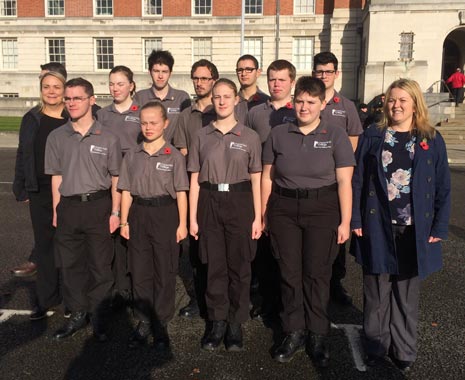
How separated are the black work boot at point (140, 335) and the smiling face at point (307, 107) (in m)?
2.23

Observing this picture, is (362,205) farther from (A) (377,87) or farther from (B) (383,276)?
(A) (377,87)

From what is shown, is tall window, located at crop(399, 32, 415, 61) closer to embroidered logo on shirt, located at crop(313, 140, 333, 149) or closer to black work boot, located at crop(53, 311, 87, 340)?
embroidered logo on shirt, located at crop(313, 140, 333, 149)

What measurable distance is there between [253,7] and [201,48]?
4.58 meters

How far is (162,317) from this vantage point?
4008mm

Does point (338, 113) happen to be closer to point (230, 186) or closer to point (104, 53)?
point (230, 186)

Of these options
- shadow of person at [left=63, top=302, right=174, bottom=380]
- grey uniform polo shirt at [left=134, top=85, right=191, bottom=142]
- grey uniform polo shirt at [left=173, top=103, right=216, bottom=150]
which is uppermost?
grey uniform polo shirt at [left=134, top=85, right=191, bottom=142]

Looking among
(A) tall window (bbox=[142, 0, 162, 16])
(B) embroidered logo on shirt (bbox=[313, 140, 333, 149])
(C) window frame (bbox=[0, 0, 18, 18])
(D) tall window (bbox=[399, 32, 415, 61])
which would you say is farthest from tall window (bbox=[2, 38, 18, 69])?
(B) embroidered logo on shirt (bbox=[313, 140, 333, 149])

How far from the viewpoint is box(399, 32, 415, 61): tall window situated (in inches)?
1021

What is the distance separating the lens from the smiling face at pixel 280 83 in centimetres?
413

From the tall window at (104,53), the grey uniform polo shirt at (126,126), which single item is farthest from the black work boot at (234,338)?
the tall window at (104,53)

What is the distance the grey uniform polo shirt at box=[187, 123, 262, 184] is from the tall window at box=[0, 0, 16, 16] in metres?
36.3

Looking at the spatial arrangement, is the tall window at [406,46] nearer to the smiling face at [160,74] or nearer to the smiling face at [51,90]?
the smiling face at [160,74]

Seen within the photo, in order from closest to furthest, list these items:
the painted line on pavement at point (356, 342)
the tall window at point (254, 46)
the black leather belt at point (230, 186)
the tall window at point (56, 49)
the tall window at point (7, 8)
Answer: the painted line on pavement at point (356, 342)
the black leather belt at point (230, 186)
the tall window at point (254, 46)
the tall window at point (56, 49)
the tall window at point (7, 8)

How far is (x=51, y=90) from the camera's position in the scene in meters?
4.29
